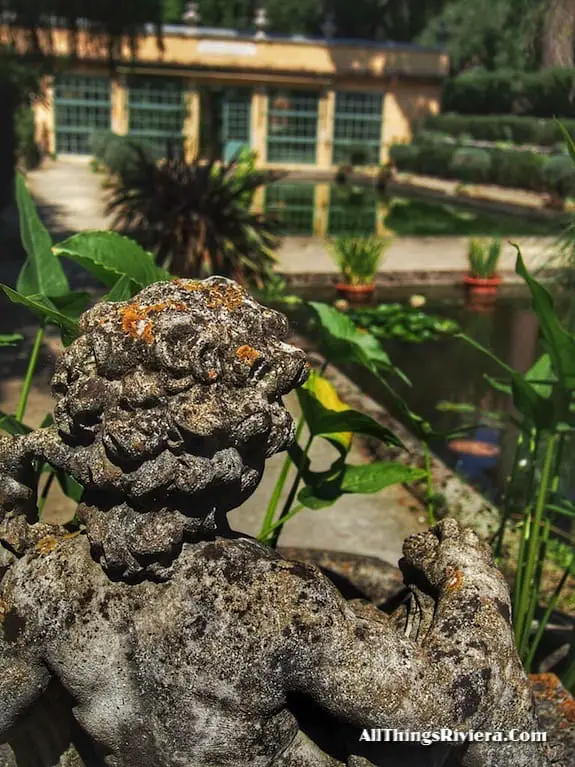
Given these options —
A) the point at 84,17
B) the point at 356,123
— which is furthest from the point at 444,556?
the point at 356,123

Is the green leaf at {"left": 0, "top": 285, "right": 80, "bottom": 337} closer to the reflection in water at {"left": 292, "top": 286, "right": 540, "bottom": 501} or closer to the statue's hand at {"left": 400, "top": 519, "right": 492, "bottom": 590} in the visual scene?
the statue's hand at {"left": 400, "top": 519, "right": 492, "bottom": 590}

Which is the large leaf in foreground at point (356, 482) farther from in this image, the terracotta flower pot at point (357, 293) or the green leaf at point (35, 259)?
the terracotta flower pot at point (357, 293)

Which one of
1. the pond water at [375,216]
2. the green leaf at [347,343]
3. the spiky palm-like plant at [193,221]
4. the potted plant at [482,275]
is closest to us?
the green leaf at [347,343]

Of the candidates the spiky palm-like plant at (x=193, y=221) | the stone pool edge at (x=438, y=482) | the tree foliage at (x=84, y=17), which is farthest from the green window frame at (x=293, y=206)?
the stone pool edge at (x=438, y=482)

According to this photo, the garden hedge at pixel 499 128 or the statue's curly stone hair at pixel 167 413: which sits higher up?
Result: the statue's curly stone hair at pixel 167 413

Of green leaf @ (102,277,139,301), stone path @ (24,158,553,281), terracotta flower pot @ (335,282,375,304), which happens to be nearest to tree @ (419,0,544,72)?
stone path @ (24,158,553,281)

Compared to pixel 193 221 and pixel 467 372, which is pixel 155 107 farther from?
pixel 467 372
